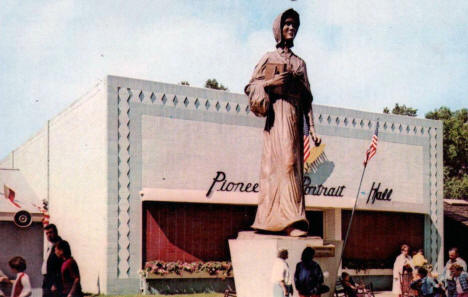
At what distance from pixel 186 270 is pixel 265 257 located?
1140 cm

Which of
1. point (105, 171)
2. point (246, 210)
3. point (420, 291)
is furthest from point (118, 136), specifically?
point (420, 291)

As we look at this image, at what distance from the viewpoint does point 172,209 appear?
811 inches


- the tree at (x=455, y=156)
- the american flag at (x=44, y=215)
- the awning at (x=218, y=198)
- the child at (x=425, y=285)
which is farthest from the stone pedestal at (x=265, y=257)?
the tree at (x=455, y=156)

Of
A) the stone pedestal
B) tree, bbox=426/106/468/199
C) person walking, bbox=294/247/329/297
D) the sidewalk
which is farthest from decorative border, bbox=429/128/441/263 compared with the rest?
tree, bbox=426/106/468/199

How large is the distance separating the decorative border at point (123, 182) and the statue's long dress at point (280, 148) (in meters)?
10.4

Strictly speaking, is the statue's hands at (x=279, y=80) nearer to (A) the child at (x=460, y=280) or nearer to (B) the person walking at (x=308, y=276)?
(B) the person walking at (x=308, y=276)

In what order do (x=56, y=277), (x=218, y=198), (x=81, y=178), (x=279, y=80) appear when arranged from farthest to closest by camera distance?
(x=81, y=178), (x=218, y=198), (x=56, y=277), (x=279, y=80)

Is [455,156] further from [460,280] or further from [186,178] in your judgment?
[460,280]

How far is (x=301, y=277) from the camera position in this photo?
887cm

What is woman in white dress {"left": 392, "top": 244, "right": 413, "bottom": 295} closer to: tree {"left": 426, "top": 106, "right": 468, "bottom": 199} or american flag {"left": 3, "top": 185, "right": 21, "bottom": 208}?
american flag {"left": 3, "top": 185, "right": 21, "bottom": 208}

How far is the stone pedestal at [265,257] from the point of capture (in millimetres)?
9062

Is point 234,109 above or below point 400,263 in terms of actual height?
above

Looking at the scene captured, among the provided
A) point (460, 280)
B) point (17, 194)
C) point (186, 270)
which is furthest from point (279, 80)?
point (17, 194)

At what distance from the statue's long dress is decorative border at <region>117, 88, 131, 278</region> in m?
10.4
